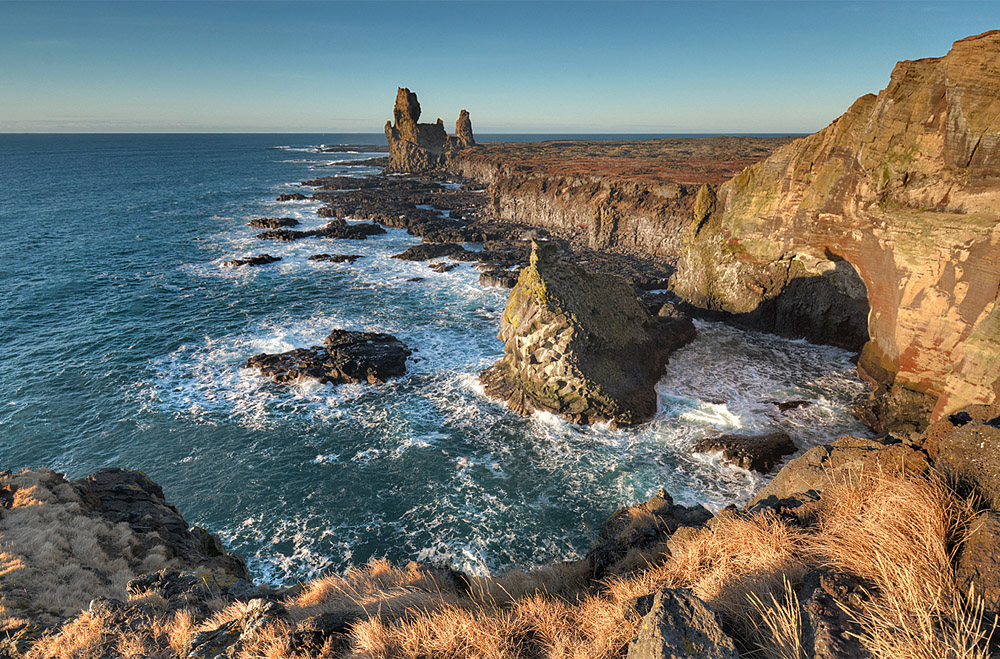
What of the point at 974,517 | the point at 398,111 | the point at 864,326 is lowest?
the point at 864,326

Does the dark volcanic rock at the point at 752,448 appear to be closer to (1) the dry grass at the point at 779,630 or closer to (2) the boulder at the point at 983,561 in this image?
(2) the boulder at the point at 983,561

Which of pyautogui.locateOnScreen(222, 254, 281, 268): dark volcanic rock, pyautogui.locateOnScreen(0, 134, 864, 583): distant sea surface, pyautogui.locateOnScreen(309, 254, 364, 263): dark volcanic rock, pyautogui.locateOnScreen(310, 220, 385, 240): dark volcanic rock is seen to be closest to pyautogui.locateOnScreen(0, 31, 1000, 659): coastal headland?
pyautogui.locateOnScreen(0, 134, 864, 583): distant sea surface

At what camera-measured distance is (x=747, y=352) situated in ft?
80.6

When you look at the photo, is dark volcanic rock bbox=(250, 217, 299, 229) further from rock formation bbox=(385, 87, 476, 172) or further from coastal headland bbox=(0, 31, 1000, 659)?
rock formation bbox=(385, 87, 476, 172)

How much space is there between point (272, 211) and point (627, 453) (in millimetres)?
68624

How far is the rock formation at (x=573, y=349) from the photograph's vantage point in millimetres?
19438

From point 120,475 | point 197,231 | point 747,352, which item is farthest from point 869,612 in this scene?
point 197,231

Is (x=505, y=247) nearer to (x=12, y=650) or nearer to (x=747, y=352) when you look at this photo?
(x=747, y=352)

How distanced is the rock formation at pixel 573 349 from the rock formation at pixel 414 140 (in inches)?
3854

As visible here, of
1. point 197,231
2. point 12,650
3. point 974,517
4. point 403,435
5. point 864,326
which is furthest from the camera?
point 197,231

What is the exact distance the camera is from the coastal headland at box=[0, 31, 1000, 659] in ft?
13.6

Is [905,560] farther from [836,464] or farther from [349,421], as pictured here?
[349,421]

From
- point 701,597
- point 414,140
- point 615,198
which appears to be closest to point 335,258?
point 615,198

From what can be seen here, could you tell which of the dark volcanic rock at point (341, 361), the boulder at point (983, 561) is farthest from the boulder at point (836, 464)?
the dark volcanic rock at point (341, 361)
